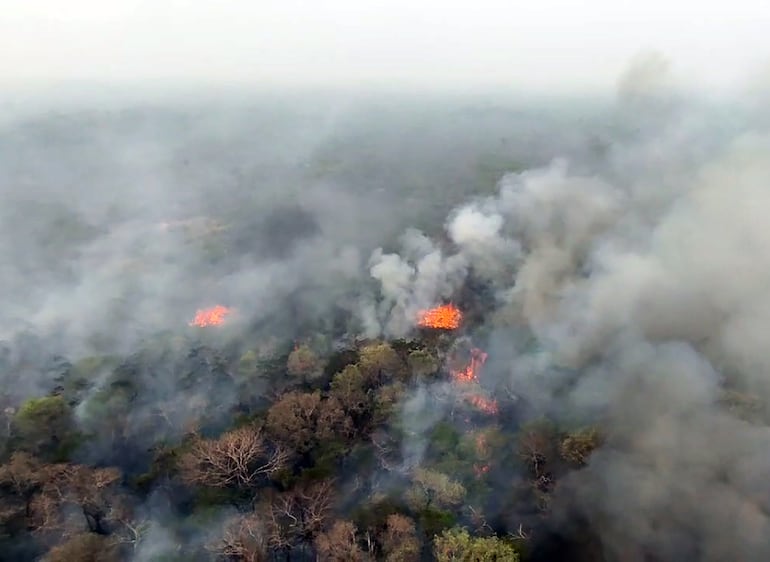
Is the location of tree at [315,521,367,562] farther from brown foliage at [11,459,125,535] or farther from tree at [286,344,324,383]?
tree at [286,344,324,383]

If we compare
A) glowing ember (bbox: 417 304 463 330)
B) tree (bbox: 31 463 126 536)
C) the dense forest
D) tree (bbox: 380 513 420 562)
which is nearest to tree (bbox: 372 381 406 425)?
the dense forest

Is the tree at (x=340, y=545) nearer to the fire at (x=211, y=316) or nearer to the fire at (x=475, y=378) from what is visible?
the fire at (x=475, y=378)

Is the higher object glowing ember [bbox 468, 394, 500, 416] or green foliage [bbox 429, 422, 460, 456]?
green foliage [bbox 429, 422, 460, 456]

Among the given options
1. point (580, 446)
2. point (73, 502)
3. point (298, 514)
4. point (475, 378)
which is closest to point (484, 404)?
point (475, 378)

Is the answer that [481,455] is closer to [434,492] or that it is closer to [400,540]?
[434,492]

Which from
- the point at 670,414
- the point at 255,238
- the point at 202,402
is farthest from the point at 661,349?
the point at 255,238

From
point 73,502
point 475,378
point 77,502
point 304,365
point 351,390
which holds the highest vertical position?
point 351,390

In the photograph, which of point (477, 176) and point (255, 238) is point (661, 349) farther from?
point (477, 176)
